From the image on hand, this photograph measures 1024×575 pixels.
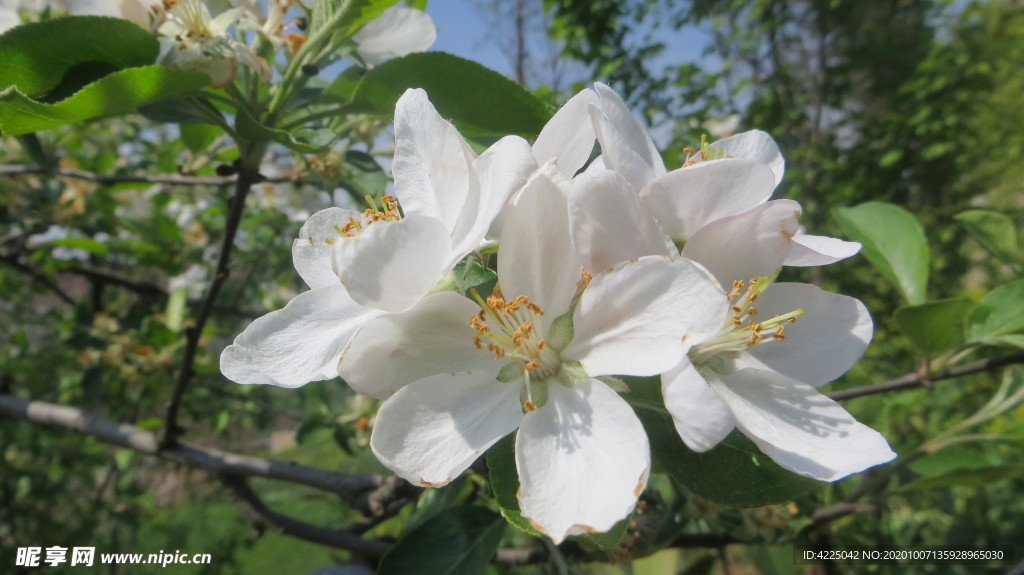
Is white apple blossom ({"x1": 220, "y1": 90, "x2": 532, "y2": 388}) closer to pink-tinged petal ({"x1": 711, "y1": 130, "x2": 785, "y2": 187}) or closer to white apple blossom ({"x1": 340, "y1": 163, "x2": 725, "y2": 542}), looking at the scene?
white apple blossom ({"x1": 340, "y1": 163, "x2": 725, "y2": 542})

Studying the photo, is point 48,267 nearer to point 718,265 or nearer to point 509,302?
point 509,302

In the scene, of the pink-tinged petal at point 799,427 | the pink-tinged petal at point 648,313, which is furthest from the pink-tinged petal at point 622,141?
the pink-tinged petal at point 799,427

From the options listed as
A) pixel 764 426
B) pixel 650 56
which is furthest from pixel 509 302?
pixel 650 56

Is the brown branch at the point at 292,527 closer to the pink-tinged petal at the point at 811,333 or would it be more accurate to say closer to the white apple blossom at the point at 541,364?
the white apple blossom at the point at 541,364

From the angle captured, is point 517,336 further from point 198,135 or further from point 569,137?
point 198,135

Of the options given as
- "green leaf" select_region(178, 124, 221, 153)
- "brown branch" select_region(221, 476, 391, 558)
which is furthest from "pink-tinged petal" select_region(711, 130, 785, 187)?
"green leaf" select_region(178, 124, 221, 153)

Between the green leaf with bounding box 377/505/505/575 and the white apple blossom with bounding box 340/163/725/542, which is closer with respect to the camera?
the white apple blossom with bounding box 340/163/725/542
